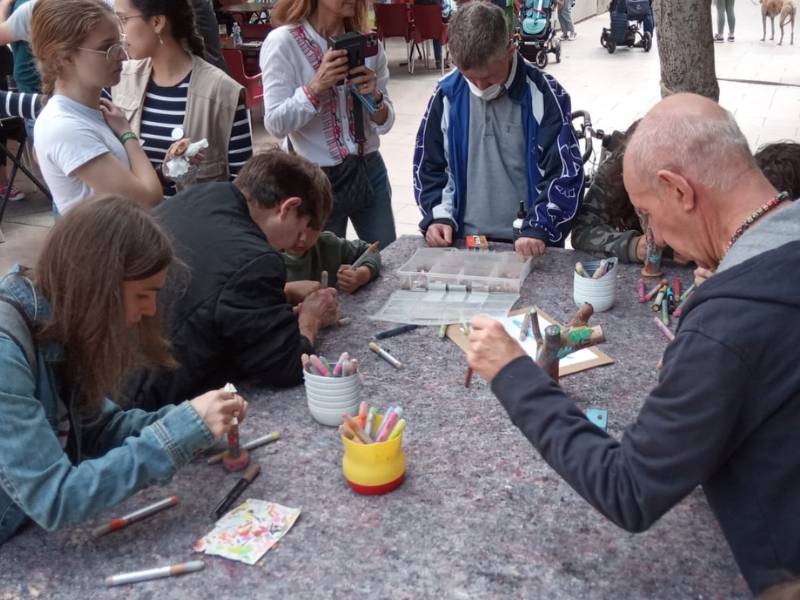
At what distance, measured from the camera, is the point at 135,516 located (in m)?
1.41

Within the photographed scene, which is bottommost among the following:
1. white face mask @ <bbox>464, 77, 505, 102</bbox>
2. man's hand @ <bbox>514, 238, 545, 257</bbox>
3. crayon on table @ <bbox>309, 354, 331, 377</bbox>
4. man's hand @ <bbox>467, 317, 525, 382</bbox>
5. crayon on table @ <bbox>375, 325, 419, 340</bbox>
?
crayon on table @ <bbox>375, 325, 419, 340</bbox>

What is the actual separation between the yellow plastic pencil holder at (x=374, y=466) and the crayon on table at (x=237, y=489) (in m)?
0.19

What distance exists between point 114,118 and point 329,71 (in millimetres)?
736

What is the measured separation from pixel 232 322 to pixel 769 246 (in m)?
1.15

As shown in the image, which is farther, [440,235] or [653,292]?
[440,235]

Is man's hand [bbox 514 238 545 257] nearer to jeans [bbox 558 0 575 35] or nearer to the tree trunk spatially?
the tree trunk

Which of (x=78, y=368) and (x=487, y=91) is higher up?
(x=487, y=91)

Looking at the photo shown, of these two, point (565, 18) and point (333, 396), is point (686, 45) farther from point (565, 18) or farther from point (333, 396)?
point (565, 18)

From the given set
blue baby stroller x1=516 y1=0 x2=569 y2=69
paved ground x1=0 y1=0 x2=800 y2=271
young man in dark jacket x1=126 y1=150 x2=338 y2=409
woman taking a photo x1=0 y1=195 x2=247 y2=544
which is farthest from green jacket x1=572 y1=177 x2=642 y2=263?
blue baby stroller x1=516 y1=0 x2=569 y2=69

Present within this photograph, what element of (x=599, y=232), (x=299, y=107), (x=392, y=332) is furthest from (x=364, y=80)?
(x=392, y=332)

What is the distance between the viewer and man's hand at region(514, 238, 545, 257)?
260 cm

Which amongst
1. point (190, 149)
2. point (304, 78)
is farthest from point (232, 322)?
point (304, 78)

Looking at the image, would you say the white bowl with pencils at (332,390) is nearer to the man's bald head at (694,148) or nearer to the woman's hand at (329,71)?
the man's bald head at (694,148)

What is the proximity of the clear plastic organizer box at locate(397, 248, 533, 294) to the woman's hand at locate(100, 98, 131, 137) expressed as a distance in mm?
944
